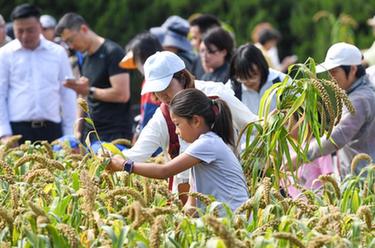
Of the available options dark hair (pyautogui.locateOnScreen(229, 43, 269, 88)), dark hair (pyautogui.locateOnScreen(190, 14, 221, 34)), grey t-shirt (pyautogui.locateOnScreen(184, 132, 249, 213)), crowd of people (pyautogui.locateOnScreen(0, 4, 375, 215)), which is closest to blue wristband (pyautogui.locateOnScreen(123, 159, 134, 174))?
crowd of people (pyautogui.locateOnScreen(0, 4, 375, 215))

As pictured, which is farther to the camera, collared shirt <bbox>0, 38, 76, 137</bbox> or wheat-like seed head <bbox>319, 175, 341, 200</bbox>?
collared shirt <bbox>0, 38, 76, 137</bbox>

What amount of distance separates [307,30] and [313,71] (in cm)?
1023

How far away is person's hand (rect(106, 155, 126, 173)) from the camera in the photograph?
18.1 feet

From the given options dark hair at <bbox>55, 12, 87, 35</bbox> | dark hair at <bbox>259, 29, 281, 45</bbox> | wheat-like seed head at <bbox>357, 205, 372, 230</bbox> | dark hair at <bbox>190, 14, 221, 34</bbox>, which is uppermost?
dark hair at <bbox>55, 12, 87, 35</bbox>

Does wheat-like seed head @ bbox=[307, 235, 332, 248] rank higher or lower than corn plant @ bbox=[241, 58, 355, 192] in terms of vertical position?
lower

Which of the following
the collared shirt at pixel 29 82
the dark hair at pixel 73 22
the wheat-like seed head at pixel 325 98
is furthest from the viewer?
the collared shirt at pixel 29 82

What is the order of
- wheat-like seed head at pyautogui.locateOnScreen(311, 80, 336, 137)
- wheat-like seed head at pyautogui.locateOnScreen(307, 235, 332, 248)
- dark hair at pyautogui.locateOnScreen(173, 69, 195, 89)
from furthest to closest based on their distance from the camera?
dark hair at pyautogui.locateOnScreen(173, 69, 195, 89) → wheat-like seed head at pyautogui.locateOnScreen(311, 80, 336, 137) → wheat-like seed head at pyautogui.locateOnScreen(307, 235, 332, 248)

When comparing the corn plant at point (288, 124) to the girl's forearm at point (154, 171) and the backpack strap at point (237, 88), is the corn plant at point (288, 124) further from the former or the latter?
the backpack strap at point (237, 88)

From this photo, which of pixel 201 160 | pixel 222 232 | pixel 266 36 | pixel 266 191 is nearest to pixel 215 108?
pixel 201 160

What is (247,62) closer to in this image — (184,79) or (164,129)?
(184,79)

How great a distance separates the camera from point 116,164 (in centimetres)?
554

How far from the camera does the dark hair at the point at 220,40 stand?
28.6 feet

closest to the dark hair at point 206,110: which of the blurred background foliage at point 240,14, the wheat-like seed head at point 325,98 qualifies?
the wheat-like seed head at point 325,98

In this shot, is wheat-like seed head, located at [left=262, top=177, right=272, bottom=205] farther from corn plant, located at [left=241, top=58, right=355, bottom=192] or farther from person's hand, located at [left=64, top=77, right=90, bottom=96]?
person's hand, located at [left=64, top=77, right=90, bottom=96]
